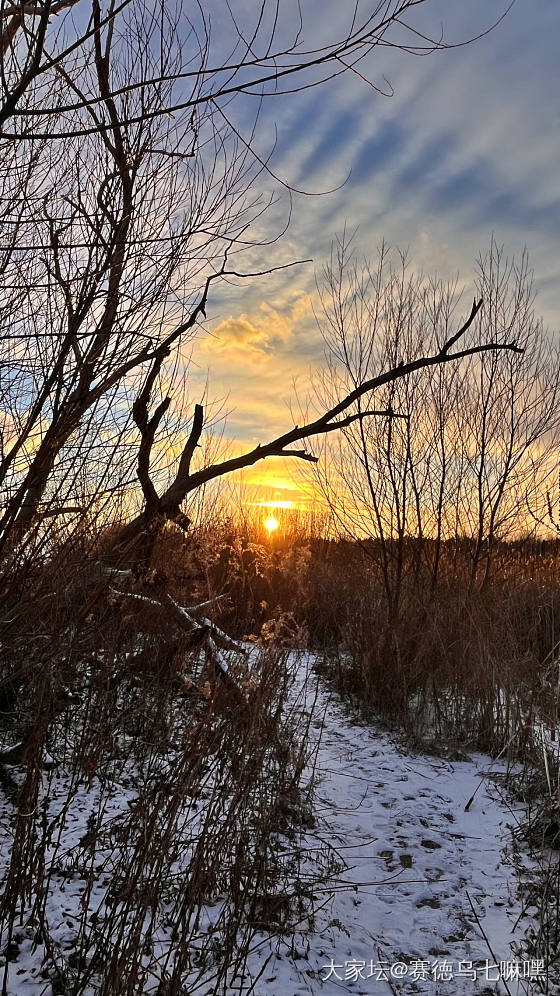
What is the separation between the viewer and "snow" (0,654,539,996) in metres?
1.88

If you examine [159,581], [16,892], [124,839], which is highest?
[159,581]

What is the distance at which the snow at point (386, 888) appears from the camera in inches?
74.1

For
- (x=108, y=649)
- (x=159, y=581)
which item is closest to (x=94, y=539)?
(x=108, y=649)

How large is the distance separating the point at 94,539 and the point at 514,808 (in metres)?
2.52

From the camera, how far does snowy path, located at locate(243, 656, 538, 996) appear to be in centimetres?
191

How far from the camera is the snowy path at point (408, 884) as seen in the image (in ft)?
6.28

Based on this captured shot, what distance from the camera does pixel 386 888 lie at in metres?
2.44

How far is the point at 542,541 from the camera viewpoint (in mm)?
8516

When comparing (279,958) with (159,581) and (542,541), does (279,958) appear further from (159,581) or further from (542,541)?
(542,541)

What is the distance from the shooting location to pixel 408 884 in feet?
8.22

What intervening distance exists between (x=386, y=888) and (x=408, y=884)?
Result: 12 cm

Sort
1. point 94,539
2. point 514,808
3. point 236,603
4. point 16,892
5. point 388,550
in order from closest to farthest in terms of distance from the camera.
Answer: point 16,892 → point 94,539 → point 514,808 → point 388,550 → point 236,603

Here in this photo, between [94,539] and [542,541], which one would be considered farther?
[542,541]

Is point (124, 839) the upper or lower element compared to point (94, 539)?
lower
